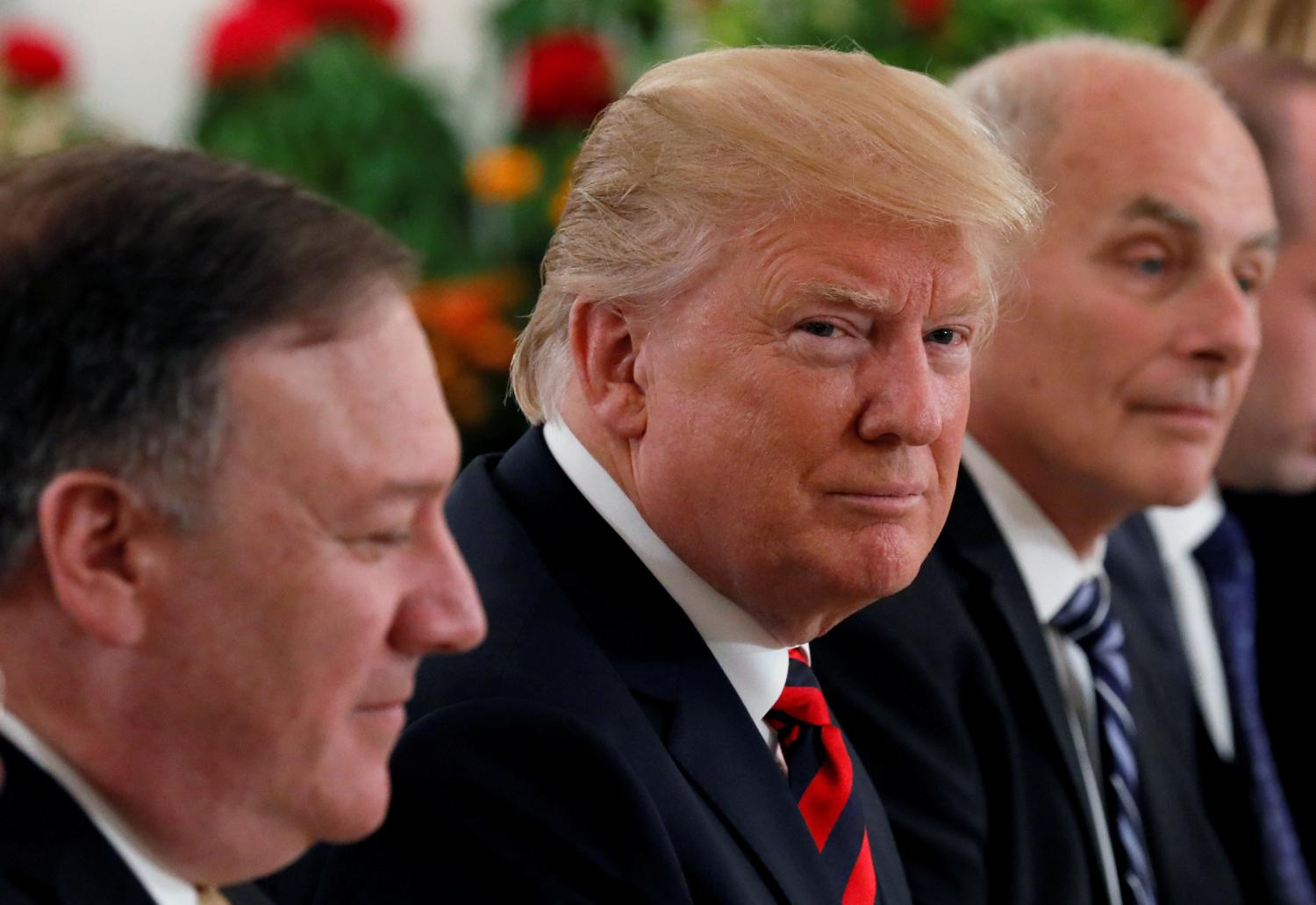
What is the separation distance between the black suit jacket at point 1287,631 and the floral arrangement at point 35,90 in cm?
277

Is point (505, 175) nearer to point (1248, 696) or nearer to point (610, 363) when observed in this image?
point (1248, 696)

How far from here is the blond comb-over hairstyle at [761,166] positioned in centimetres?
149

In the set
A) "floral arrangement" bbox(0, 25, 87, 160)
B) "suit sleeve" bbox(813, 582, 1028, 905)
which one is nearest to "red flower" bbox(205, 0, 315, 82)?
"floral arrangement" bbox(0, 25, 87, 160)

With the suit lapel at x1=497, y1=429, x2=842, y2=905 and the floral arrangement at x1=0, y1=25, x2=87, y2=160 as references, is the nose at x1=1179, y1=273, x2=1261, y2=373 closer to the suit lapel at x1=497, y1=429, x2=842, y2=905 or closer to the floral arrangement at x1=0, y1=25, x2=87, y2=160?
the suit lapel at x1=497, y1=429, x2=842, y2=905

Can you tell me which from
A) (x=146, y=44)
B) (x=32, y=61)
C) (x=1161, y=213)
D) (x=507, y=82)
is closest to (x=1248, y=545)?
(x=1161, y=213)

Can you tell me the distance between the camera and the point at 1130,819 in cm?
219

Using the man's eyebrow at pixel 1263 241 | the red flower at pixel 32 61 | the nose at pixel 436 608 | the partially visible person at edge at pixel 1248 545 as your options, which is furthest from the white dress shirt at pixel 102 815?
the red flower at pixel 32 61

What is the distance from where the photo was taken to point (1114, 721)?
88.1 inches

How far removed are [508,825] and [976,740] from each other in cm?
87

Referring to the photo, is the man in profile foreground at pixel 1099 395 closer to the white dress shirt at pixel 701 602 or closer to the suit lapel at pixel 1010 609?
the suit lapel at pixel 1010 609

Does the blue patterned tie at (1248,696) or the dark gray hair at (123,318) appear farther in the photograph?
the blue patterned tie at (1248,696)

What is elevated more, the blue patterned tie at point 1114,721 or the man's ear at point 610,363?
the man's ear at point 610,363

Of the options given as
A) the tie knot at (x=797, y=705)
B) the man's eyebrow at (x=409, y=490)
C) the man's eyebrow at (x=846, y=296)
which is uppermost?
the man's eyebrow at (x=409, y=490)

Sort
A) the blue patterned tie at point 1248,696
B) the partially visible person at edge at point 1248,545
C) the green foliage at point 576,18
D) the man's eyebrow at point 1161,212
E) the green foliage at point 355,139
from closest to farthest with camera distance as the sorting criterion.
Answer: the man's eyebrow at point 1161,212 → the blue patterned tie at point 1248,696 → the partially visible person at edge at point 1248,545 → the green foliage at point 355,139 → the green foliage at point 576,18
